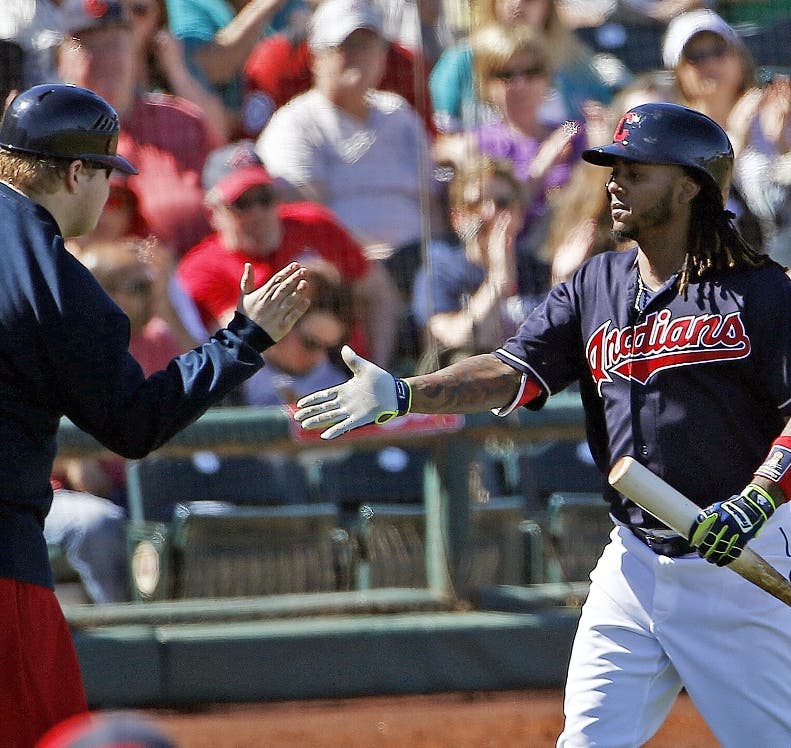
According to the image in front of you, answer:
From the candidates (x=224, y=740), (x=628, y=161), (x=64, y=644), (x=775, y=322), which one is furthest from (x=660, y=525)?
(x=224, y=740)

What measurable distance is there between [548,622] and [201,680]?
1.57m

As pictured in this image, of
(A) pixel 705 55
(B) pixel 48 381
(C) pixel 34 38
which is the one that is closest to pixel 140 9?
(C) pixel 34 38

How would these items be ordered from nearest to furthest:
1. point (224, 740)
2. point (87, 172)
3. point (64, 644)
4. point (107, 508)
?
point (64, 644)
point (87, 172)
point (224, 740)
point (107, 508)

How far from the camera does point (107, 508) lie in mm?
5891

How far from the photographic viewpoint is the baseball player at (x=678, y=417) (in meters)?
3.10

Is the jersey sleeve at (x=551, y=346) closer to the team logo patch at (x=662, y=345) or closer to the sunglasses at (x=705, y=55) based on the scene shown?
the team logo patch at (x=662, y=345)

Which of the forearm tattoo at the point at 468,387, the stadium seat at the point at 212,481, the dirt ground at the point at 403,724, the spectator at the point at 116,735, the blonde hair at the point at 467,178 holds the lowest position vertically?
the dirt ground at the point at 403,724

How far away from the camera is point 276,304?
3.08m

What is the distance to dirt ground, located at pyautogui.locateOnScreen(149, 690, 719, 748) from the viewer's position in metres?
5.39

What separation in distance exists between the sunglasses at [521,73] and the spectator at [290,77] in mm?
402

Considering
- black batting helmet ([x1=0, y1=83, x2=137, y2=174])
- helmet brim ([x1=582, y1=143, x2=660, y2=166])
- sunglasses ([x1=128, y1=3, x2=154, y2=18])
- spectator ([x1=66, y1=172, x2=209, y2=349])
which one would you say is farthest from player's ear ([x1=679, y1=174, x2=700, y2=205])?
sunglasses ([x1=128, y1=3, x2=154, y2=18])

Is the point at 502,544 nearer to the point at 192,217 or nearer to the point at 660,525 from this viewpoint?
the point at 192,217

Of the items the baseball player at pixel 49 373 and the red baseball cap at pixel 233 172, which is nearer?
the baseball player at pixel 49 373

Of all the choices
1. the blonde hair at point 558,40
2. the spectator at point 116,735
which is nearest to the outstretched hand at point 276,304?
the spectator at point 116,735
